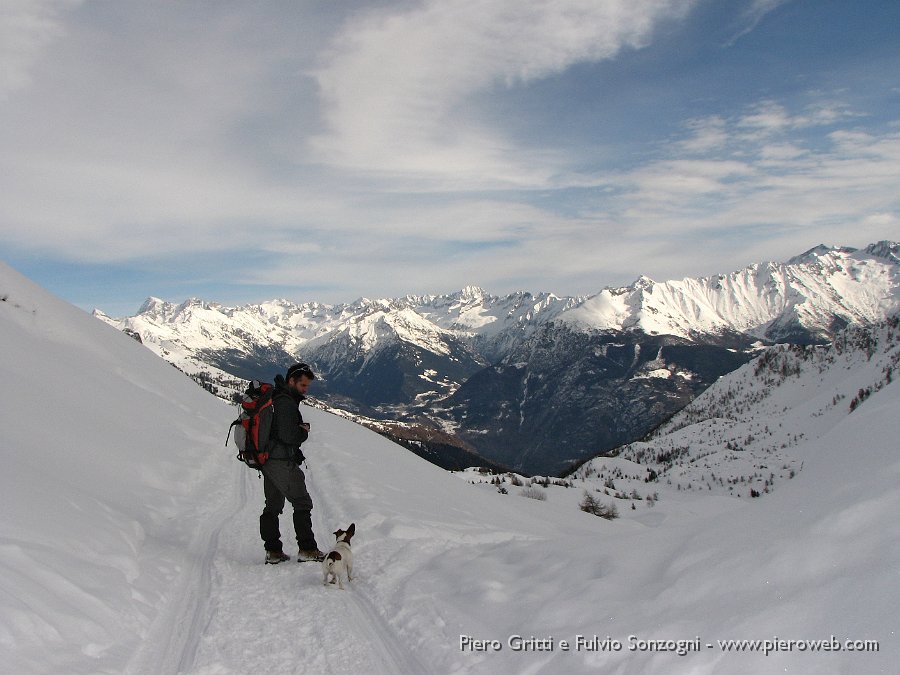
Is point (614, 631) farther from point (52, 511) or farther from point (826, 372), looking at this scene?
point (826, 372)

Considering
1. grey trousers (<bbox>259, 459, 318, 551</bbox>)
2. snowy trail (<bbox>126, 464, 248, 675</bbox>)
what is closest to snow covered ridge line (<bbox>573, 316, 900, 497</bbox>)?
grey trousers (<bbox>259, 459, 318, 551</bbox>)

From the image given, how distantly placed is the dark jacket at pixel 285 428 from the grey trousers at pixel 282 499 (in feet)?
0.56

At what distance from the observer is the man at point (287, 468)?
28.2 feet

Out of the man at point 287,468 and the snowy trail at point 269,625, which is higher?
the man at point 287,468

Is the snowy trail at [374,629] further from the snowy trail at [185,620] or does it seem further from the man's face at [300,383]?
the man's face at [300,383]

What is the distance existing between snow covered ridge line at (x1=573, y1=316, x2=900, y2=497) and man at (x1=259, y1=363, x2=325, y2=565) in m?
20.2

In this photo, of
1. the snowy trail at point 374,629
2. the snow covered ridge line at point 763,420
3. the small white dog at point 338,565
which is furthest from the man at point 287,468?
the snow covered ridge line at point 763,420

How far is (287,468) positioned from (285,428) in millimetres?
736

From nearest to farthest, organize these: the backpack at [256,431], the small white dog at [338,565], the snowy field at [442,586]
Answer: the snowy field at [442,586] → the small white dog at [338,565] → the backpack at [256,431]

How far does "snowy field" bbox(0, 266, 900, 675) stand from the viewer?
4441 millimetres

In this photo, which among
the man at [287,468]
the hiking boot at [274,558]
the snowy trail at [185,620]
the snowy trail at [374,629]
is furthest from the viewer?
the hiking boot at [274,558]

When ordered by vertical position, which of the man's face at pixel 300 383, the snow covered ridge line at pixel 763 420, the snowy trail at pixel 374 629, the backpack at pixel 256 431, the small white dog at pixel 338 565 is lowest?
the snow covered ridge line at pixel 763 420

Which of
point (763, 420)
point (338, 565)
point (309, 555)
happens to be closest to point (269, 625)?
point (338, 565)

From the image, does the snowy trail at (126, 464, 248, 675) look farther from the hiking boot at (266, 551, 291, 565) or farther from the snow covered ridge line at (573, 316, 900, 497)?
the snow covered ridge line at (573, 316, 900, 497)
